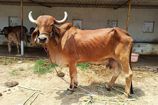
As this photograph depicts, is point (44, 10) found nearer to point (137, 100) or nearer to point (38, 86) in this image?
point (38, 86)

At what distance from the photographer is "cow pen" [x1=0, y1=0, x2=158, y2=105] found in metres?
6.59

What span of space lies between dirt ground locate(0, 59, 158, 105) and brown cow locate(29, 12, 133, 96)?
1.23 ft

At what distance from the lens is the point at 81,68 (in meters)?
8.56

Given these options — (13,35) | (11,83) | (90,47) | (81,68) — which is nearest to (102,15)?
→ (13,35)

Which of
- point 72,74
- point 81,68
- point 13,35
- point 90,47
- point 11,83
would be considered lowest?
point 11,83

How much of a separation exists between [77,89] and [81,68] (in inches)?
61.4

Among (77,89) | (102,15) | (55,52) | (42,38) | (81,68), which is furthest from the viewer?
(102,15)

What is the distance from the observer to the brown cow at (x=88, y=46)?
6469 millimetres

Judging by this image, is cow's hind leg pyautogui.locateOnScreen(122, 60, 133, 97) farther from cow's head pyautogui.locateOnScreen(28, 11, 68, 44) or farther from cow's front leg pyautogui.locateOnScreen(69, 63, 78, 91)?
cow's head pyautogui.locateOnScreen(28, 11, 68, 44)

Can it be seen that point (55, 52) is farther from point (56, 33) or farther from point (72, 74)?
point (72, 74)

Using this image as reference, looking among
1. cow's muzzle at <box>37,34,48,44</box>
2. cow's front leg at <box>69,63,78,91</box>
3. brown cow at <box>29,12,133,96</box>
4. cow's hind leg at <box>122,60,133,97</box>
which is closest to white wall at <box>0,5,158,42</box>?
brown cow at <box>29,12,133,96</box>

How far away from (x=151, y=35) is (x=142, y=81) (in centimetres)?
441

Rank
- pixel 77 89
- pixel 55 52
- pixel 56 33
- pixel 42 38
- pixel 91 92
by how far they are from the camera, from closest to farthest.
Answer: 1. pixel 42 38
2. pixel 56 33
3. pixel 55 52
4. pixel 91 92
5. pixel 77 89

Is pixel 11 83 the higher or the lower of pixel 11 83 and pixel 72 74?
the lower
